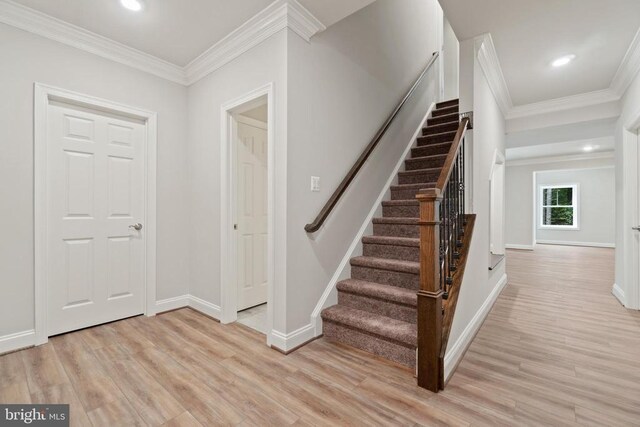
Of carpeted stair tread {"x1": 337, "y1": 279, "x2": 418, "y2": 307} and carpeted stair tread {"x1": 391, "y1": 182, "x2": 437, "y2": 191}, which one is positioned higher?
carpeted stair tread {"x1": 391, "y1": 182, "x2": 437, "y2": 191}

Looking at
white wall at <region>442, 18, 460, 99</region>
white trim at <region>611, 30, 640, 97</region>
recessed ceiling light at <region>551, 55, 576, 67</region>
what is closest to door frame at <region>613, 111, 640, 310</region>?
white trim at <region>611, 30, 640, 97</region>

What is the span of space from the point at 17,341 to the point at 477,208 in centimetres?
392

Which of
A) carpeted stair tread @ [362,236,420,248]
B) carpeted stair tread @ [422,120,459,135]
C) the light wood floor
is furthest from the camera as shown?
carpeted stair tread @ [422,120,459,135]

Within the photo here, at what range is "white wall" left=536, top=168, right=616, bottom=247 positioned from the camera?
8539 mm

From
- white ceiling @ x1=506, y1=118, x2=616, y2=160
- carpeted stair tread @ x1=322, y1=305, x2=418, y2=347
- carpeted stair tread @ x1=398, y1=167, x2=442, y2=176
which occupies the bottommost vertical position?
carpeted stair tread @ x1=322, y1=305, x2=418, y2=347

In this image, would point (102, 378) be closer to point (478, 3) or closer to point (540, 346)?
point (540, 346)

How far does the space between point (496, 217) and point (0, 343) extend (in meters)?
5.54

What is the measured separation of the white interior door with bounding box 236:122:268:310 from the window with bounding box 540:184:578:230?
33.8 feet

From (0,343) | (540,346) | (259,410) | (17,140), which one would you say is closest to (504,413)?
(540,346)

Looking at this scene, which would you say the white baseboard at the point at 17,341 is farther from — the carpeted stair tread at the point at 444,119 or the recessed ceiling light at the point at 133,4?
the carpeted stair tread at the point at 444,119

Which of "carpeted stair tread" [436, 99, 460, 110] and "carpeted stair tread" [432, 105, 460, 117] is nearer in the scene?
"carpeted stair tread" [432, 105, 460, 117]

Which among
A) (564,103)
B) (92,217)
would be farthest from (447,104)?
(92,217)

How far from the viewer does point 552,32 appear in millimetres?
2623

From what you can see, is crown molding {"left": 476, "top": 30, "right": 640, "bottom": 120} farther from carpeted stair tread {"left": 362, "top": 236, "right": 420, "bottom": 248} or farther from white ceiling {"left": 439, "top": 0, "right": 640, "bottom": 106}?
carpeted stair tread {"left": 362, "top": 236, "right": 420, "bottom": 248}
